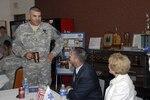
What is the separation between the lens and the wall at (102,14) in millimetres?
4625

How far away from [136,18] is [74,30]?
1.92 metres

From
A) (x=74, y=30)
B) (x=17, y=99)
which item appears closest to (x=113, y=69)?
(x=17, y=99)

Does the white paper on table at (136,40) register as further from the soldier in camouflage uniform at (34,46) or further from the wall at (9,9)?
the wall at (9,9)

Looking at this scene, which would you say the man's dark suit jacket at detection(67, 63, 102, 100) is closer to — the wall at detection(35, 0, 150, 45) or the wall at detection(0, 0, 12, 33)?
the wall at detection(35, 0, 150, 45)

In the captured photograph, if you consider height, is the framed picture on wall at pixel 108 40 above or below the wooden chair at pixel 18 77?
above

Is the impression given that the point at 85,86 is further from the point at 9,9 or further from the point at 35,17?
the point at 9,9

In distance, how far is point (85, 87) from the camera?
270cm

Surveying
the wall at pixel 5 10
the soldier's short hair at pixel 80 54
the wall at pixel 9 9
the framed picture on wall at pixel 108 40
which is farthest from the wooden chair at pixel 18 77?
the wall at pixel 5 10

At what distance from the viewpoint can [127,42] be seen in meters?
4.77

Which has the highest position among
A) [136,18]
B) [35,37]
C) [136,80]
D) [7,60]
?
[136,18]

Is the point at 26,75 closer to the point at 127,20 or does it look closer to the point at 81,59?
the point at 81,59

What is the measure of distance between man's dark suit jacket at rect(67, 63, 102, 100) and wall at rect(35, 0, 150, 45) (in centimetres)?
211

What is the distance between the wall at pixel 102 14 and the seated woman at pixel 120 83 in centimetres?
222

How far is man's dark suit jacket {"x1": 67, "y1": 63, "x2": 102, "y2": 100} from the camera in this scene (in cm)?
267
